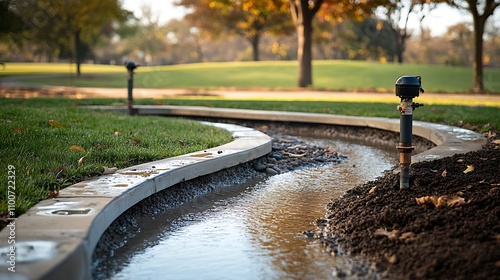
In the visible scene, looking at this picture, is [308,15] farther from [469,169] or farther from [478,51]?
[469,169]

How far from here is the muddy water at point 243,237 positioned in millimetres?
3387

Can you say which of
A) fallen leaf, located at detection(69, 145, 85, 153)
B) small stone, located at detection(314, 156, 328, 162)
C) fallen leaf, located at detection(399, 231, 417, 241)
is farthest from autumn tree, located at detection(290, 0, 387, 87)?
fallen leaf, located at detection(399, 231, 417, 241)

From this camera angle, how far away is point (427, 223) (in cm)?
348

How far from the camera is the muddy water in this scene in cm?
339

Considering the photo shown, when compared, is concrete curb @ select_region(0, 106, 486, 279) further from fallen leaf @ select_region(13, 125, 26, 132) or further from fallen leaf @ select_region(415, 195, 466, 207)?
fallen leaf @ select_region(13, 125, 26, 132)

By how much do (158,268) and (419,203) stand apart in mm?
1842

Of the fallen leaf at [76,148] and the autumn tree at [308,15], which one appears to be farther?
the autumn tree at [308,15]

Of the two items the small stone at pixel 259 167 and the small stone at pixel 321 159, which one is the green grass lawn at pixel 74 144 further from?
the small stone at pixel 321 159

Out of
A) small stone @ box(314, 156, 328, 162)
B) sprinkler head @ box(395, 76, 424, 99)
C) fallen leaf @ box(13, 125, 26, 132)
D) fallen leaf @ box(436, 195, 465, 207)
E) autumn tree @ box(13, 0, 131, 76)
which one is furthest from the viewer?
autumn tree @ box(13, 0, 131, 76)

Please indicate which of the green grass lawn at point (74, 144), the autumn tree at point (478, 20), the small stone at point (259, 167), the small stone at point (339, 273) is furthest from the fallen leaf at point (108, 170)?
the autumn tree at point (478, 20)

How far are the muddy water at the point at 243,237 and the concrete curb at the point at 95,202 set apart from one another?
0.29 metres

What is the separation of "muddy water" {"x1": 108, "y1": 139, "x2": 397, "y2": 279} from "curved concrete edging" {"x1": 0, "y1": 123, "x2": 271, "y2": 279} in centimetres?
28

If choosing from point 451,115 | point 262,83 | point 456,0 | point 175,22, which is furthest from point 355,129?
point 175,22

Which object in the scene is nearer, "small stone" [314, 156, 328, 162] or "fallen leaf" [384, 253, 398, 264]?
"fallen leaf" [384, 253, 398, 264]
